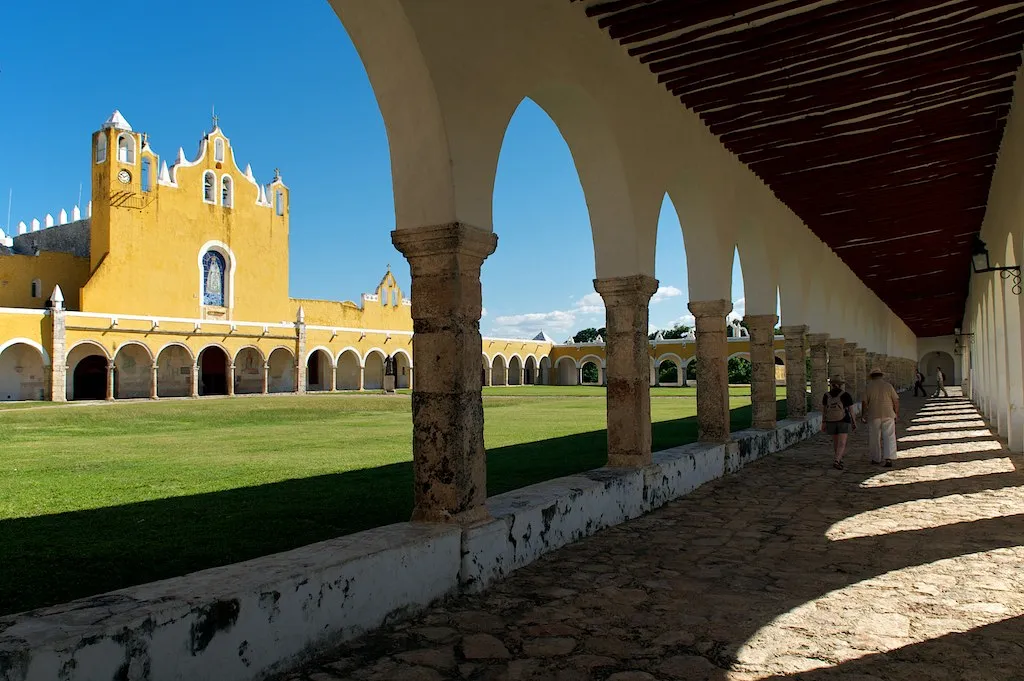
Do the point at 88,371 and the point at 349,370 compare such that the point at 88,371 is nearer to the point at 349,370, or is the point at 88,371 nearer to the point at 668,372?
the point at 349,370

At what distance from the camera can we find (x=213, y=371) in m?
35.8

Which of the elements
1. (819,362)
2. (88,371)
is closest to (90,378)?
(88,371)

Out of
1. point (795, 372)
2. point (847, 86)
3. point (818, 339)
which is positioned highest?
point (847, 86)

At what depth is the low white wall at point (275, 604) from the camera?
7.53 ft

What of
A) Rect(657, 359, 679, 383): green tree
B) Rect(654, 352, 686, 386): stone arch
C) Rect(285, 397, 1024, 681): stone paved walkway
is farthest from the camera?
Rect(657, 359, 679, 383): green tree

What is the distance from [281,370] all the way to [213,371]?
3.10 meters

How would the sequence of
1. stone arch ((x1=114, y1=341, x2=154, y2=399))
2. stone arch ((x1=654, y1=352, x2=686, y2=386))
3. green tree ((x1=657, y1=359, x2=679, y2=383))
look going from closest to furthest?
stone arch ((x1=114, y1=341, x2=154, y2=399)), stone arch ((x1=654, y1=352, x2=686, y2=386)), green tree ((x1=657, y1=359, x2=679, y2=383))

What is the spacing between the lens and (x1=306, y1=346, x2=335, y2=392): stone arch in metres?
38.9

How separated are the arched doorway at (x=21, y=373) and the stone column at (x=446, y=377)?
28796 mm

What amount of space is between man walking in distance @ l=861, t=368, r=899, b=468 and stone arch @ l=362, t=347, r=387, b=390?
3429 centimetres

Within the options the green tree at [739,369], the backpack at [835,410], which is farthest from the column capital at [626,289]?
the green tree at [739,369]

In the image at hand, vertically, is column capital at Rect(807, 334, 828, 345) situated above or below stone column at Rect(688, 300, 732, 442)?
above

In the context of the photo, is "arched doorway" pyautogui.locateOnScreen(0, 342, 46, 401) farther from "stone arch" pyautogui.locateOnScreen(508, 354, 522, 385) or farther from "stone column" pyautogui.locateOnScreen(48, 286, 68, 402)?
"stone arch" pyautogui.locateOnScreen(508, 354, 522, 385)

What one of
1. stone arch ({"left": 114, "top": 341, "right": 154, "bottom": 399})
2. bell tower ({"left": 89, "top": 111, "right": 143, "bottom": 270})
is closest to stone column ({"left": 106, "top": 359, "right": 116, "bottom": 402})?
stone arch ({"left": 114, "top": 341, "right": 154, "bottom": 399})
